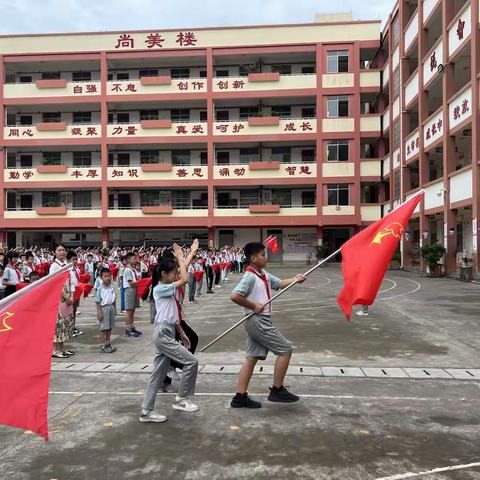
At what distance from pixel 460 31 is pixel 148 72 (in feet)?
79.6

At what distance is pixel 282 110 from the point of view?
37.6 metres

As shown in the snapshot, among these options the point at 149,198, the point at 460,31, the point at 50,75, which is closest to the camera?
the point at 460,31

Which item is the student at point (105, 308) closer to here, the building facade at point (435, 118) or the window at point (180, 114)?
the building facade at point (435, 118)

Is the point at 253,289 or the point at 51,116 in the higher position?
the point at 51,116

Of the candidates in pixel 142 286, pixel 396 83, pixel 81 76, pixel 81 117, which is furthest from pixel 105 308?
pixel 81 76

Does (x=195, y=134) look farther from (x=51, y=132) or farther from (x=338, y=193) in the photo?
(x=338, y=193)

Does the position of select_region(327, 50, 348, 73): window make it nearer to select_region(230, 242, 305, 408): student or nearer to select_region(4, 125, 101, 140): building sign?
select_region(4, 125, 101, 140): building sign

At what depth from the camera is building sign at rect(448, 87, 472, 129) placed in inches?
790

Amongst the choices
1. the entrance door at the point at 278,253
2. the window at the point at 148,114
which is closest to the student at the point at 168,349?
the entrance door at the point at 278,253

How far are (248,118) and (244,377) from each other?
3323 centimetres

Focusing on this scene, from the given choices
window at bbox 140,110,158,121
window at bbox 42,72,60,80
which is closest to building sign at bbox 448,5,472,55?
window at bbox 140,110,158,121

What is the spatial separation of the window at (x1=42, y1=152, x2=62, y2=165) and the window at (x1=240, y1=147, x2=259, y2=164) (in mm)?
14257

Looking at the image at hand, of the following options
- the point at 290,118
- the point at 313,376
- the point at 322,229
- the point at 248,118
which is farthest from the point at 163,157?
the point at 313,376

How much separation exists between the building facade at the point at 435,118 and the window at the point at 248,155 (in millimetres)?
9623
